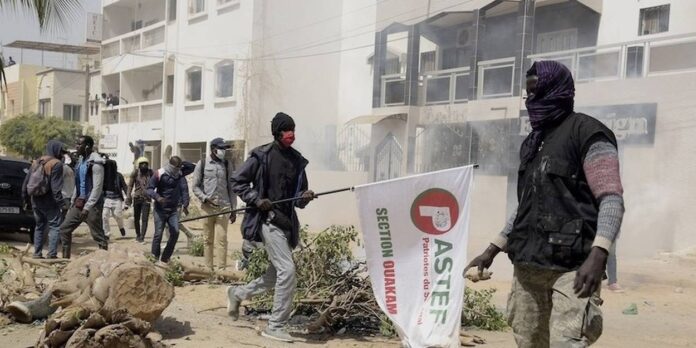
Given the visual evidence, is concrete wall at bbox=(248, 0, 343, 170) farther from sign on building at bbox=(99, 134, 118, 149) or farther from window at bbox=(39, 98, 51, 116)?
window at bbox=(39, 98, 51, 116)

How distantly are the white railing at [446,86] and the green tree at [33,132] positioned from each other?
2072 cm

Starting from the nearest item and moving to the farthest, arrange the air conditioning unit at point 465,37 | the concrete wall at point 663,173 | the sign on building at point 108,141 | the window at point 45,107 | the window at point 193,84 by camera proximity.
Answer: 1. the concrete wall at point 663,173
2. the air conditioning unit at point 465,37
3. the window at point 193,84
4. the sign on building at point 108,141
5. the window at point 45,107

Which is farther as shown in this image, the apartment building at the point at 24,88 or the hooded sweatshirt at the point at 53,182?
the apartment building at the point at 24,88

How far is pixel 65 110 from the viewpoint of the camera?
40.8m

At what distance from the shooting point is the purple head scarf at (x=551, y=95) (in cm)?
311

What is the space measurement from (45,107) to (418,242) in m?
41.6

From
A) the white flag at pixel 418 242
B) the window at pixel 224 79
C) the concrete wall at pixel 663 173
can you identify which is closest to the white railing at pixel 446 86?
the concrete wall at pixel 663 173

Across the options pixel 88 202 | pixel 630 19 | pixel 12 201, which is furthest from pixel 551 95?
pixel 630 19

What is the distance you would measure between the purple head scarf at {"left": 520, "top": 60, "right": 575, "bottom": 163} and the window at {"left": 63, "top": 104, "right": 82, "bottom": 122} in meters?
41.5

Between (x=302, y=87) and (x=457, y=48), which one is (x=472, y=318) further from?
(x=302, y=87)

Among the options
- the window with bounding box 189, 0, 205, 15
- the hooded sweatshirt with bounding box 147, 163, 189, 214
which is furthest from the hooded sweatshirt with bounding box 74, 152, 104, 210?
the window with bounding box 189, 0, 205, 15

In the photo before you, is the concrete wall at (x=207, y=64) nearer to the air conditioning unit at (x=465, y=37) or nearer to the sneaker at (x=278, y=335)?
the air conditioning unit at (x=465, y=37)

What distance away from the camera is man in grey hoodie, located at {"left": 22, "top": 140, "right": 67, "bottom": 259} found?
8.47 metres

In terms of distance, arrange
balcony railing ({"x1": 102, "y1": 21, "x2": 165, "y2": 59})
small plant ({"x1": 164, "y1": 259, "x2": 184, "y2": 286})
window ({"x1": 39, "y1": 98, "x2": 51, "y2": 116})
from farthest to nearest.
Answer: window ({"x1": 39, "y1": 98, "x2": 51, "y2": 116}), balcony railing ({"x1": 102, "y1": 21, "x2": 165, "y2": 59}), small plant ({"x1": 164, "y1": 259, "x2": 184, "y2": 286})
